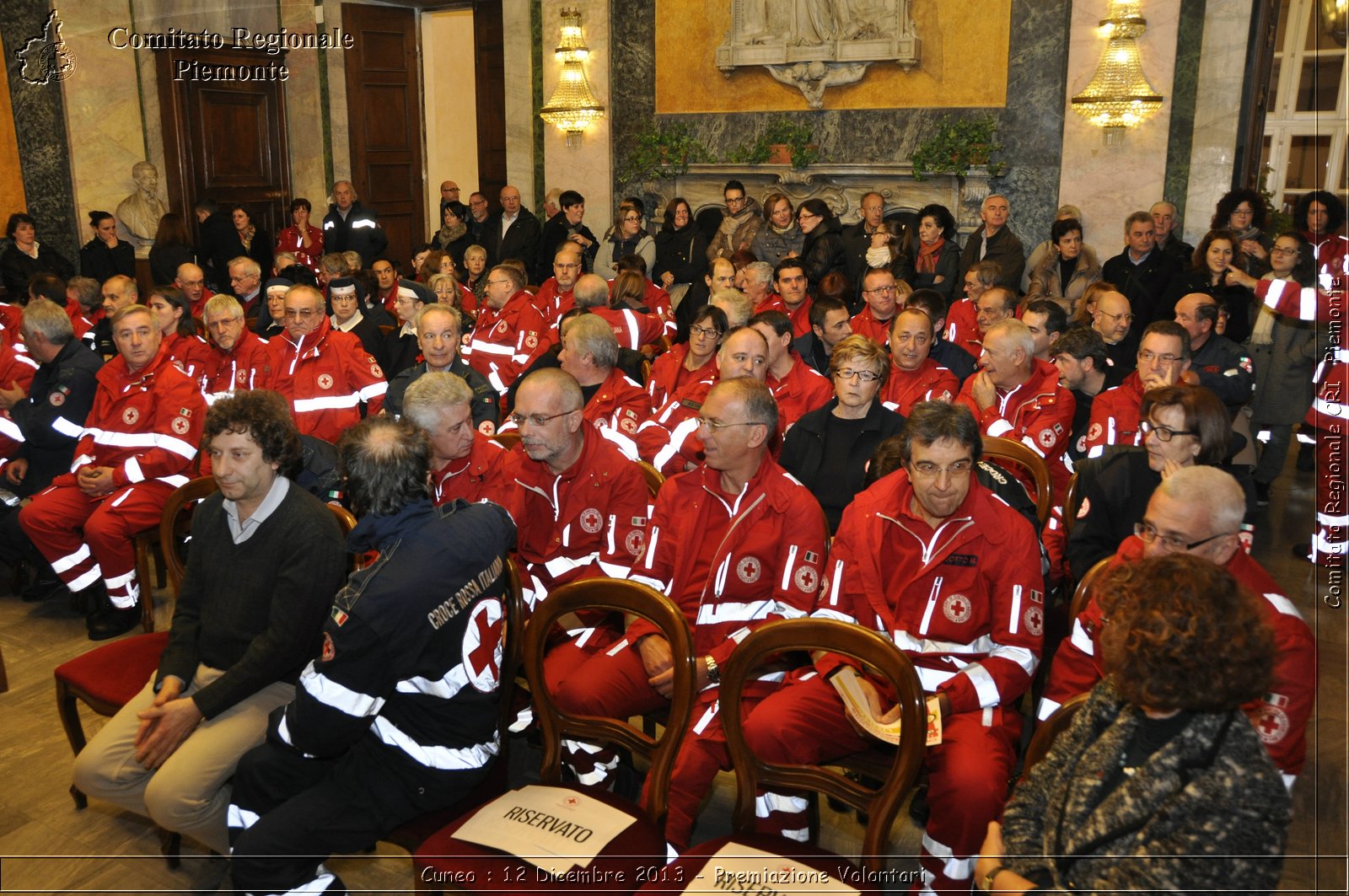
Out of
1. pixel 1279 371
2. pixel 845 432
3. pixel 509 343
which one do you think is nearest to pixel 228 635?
pixel 845 432

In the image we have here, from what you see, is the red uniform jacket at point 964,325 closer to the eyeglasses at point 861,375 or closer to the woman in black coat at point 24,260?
the eyeglasses at point 861,375

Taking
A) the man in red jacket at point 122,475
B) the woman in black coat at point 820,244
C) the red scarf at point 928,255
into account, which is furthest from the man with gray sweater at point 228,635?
the red scarf at point 928,255

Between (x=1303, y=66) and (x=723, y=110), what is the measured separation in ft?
27.4

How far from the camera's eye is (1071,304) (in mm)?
7996

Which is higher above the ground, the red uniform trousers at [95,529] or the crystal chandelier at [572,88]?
the crystal chandelier at [572,88]

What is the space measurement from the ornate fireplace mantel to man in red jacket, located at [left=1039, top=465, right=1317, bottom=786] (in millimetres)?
7457

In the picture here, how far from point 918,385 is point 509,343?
10.0ft

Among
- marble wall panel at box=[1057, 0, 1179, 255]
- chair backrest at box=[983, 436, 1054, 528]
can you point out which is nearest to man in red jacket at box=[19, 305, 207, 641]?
chair backrest at box=[983, 436, 1054, 528]

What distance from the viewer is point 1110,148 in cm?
880

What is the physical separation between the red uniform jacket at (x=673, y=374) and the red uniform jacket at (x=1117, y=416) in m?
1.86

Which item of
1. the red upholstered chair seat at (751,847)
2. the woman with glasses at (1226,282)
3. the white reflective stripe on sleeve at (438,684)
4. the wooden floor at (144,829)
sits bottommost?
the wooden floor at (144,829)

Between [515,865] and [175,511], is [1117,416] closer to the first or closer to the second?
[515,865]

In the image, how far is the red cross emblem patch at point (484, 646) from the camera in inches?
93.4

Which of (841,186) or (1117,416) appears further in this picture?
(841,186)
